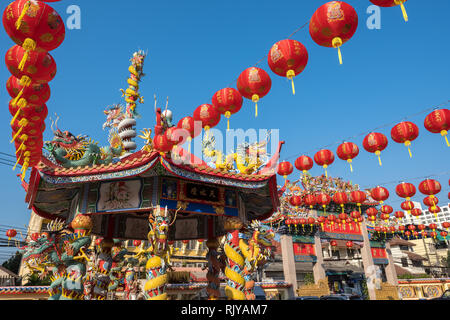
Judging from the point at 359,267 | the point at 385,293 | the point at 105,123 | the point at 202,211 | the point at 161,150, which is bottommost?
the point at 385,293

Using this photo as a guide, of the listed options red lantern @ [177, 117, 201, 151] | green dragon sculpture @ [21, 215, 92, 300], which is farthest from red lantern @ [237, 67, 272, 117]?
green dragon sculpture @ [21, 215, 92, 300]

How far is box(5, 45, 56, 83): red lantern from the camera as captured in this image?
17.1 ft

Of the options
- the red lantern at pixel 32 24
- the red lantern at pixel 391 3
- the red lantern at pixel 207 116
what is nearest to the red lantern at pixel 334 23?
the red lantern at pixel 391 3

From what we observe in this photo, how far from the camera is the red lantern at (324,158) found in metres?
11.7

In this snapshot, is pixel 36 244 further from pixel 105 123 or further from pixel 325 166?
pixel 325 166

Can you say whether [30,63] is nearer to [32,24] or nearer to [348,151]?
[32,24]

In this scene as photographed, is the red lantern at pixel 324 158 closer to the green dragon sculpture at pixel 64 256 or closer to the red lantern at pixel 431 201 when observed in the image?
the red lantern at pixel 431 201

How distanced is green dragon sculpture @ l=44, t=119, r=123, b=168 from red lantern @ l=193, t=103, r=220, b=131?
3302mm

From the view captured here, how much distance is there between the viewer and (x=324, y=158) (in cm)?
1168

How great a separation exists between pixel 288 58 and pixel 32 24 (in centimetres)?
490

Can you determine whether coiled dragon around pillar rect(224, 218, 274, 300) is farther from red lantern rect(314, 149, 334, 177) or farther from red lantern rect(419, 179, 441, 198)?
red lantern rect(419, 179, 441, 198)
